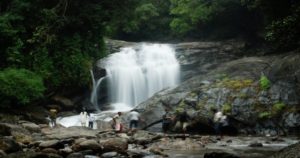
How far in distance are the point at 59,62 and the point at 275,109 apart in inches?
612

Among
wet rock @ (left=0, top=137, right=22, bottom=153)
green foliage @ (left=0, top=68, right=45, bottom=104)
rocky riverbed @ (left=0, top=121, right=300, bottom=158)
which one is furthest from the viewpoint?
green foliage @ (left=0, top=68, right=45, bottom=104)

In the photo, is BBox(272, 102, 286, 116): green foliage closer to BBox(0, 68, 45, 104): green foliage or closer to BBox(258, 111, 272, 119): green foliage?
BBox(258, 111, 272, 119): green foliage

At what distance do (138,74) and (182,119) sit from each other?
11.6 metres

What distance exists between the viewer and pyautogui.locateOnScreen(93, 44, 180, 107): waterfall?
3338 centimetres

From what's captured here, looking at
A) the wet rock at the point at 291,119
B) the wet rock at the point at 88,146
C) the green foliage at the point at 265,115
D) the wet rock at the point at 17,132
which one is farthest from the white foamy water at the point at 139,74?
the wet rock at the point at 88,146

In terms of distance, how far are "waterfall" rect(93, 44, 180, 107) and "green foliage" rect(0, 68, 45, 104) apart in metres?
7.79

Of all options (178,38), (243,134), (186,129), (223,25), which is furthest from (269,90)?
(178,38)

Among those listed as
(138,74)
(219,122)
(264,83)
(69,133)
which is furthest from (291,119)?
(138,74)

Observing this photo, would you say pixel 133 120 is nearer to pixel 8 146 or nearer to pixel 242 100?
pixel 242 100

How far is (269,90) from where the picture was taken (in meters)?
23.3

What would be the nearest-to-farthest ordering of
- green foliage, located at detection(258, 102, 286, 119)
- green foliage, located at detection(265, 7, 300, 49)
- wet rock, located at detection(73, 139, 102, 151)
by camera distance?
1. wet rock, located at detection(73, 139, 102, 151)
2. green foliage, located at detection(265, 7, 300, 49)
3. green foliage, located at detection(258, 102, 286, 119)

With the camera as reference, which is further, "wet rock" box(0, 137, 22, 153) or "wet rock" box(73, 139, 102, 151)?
"wet rock" box(73, 139, 102, 151)

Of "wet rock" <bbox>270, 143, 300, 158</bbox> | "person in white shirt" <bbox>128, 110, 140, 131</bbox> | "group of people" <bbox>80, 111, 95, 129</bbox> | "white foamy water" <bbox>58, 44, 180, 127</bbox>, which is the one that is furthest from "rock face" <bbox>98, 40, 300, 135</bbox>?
"wet rock" <bbox>270, 143, 300, 158</bbox>

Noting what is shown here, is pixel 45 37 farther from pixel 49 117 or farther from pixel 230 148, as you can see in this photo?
pixel 230 148
